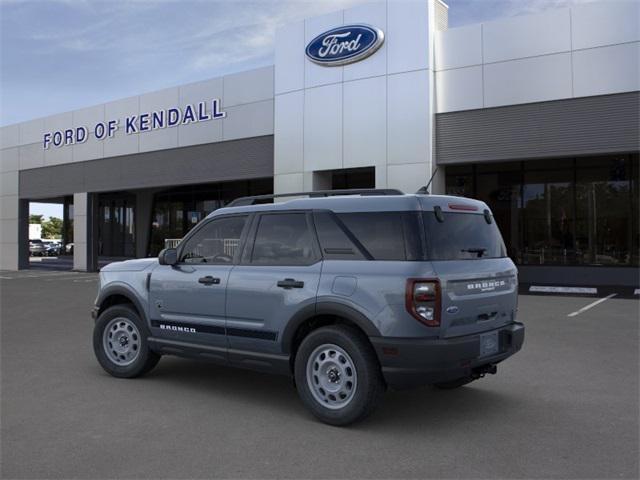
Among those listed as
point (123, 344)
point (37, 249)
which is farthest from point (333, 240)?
point (37, 249)

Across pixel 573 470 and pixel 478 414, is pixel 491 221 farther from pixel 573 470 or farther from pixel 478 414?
pixel 573 470

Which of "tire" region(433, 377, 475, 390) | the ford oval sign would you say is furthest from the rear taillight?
the ford oval sign

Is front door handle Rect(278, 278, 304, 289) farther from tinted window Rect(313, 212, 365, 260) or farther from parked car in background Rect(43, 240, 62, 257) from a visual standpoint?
parked car in background Rect(43, 240, 62, 257)

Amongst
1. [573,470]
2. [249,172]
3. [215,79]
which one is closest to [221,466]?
[573,470]

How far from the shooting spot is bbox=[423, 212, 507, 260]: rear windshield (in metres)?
4.55

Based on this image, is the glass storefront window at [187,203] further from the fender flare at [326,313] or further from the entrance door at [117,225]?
the fender flare at [326,313]

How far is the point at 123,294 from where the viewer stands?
20.5 ft

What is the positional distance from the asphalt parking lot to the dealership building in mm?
9399

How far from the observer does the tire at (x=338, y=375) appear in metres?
4.48

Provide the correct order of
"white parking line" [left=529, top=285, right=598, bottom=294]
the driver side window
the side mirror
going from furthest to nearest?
1. "white parking line" [left=529, top=285, right=598, bottom=294]
2. the side mirror
3. the driver side window

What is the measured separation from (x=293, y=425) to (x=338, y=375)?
546 mm

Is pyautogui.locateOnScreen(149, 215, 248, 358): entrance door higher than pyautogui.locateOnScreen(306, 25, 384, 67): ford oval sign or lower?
lower

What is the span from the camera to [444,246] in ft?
15.1

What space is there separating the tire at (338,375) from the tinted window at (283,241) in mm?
705
